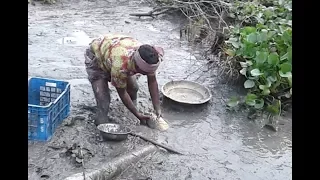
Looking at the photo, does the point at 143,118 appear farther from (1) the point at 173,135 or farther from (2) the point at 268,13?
(2) the point at 268,13

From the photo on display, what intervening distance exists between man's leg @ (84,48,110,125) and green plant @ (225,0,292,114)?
144 cm

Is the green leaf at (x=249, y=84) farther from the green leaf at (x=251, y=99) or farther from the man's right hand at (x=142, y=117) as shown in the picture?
the man's right hand at (x=142, y=117)

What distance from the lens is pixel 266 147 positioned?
4.45m

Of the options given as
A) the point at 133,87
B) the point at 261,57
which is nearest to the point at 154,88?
the point at 133,87

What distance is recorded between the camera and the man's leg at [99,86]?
4391mm

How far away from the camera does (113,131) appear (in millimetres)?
4172

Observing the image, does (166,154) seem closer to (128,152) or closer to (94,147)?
(128,152)

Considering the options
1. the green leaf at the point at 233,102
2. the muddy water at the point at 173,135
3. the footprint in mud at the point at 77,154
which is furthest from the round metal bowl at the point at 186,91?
the footprint in mud at the point at 77,154

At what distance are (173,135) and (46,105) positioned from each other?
1.22 metres

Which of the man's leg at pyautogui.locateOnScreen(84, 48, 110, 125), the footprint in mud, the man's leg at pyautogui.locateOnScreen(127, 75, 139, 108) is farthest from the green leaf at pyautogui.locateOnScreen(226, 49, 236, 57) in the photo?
the footprint in mud

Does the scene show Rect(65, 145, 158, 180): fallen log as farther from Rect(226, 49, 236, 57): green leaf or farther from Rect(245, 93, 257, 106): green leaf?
Rect(226, 49, 236, 57): green leaf

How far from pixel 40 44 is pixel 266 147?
372 cm

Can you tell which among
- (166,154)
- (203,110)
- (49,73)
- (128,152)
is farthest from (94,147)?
(49,73)

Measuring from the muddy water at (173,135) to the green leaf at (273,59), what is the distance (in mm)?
639
